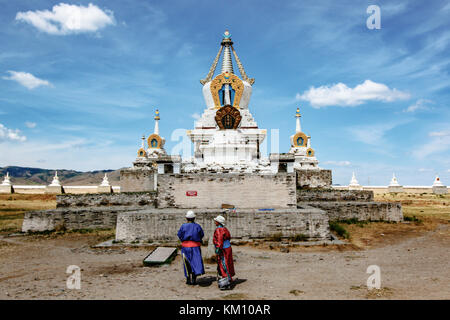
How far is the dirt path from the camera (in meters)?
5.49

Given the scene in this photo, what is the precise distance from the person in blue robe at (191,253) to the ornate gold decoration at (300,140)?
25282mm

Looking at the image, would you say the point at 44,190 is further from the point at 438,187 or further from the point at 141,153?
the point at 438,187

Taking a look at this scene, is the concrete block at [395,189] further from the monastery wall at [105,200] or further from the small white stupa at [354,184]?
the monastery wall at [105,200]

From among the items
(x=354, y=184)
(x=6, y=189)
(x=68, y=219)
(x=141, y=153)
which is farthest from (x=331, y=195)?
(x=6, y=189)

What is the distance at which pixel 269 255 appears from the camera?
8789mm

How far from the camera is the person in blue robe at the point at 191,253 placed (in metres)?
6.06

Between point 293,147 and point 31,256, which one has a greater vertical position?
point 293,147

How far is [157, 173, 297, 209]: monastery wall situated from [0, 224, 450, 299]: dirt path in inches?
103

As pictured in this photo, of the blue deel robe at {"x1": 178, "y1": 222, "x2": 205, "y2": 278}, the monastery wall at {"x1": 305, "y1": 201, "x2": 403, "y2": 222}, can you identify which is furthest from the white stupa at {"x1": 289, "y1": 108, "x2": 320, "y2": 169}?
the blue deel robe at {"x1": 178, "y1": 222, "x2": 205, "y2": 278}

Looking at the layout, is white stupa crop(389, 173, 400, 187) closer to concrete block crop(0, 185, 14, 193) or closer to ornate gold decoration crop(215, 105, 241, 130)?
ornate gold decoration crop(215, 105, 241, 130)
